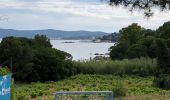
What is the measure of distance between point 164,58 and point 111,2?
34284 millimetres

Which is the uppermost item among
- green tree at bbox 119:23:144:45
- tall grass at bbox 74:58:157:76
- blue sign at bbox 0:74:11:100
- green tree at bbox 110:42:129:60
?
green tree at bbox 119:23:144:45

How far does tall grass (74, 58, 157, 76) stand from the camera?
50094 millimetres

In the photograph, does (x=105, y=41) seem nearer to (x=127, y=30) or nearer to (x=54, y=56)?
(x=127, y=30)

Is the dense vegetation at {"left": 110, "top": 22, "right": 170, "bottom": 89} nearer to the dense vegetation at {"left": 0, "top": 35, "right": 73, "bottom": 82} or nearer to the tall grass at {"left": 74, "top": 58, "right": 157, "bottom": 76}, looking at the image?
the tall grass at {"left": 74, "top": 58, "right": 157, "bottom": 76}

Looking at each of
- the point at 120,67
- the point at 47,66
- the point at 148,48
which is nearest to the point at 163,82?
the point at 47,66

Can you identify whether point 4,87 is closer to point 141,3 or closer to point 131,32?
point 141,3

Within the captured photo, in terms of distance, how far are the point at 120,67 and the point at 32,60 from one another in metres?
11.3

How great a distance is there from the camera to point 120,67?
5106cm

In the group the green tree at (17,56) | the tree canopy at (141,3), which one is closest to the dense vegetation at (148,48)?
the green tree at (17,56)

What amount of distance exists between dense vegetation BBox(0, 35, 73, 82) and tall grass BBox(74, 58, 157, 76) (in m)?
4.16

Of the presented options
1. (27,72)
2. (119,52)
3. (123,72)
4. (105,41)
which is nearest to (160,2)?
(27,72)

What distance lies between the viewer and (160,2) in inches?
426

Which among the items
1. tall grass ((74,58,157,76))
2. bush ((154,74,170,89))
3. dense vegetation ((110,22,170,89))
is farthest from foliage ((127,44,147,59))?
bush ((154,74,170,89))

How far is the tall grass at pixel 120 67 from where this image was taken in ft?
164
